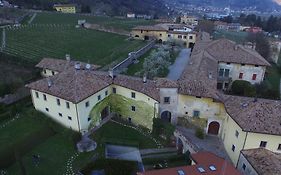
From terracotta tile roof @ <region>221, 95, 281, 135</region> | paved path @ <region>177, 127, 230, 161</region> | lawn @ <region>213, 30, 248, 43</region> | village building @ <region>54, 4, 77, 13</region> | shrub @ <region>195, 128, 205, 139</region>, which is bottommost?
paved path @ <region>177, 127, 230, 161</region>

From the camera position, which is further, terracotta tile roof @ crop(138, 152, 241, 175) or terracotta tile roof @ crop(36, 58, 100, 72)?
terracotta tile roof @ crop(36, 58, 100, 72)

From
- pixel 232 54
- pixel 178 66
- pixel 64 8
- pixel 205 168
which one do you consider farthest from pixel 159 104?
pixel 64 8

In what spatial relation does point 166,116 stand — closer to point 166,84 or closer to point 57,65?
point 166,84

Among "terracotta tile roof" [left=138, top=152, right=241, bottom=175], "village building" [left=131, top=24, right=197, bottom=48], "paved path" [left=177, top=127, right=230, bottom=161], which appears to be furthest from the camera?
"village building" [left=131, top=24, right=197, bottom=48]

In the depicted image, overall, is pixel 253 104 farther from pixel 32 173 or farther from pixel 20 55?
pixel 20 55

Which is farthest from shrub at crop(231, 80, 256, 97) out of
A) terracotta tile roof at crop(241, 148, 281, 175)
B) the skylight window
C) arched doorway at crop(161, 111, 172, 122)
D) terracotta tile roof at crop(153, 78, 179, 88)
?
the skylight window

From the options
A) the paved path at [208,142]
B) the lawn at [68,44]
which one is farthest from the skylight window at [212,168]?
the lawn at [68,44]

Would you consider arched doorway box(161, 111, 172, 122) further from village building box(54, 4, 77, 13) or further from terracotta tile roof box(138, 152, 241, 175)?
village building box(54, 4, 77, 13)
